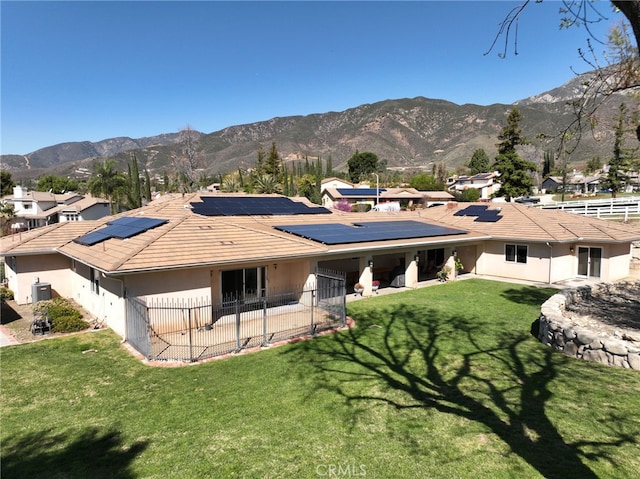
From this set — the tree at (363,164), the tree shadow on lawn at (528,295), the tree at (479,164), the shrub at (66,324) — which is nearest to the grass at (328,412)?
the shrub at (66,324)

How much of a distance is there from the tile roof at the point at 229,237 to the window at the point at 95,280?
0.96 metres

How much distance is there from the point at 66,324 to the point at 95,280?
2.33 meters

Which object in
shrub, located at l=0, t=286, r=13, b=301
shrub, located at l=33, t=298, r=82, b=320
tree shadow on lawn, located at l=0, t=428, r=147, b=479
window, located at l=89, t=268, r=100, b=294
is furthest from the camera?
shrub, located at l=0, t=286, r=13, b=301

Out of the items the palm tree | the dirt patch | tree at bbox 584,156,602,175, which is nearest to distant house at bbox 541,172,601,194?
tree at bbox 584,156,602,175

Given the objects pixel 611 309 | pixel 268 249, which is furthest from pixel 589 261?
pixel 268 249

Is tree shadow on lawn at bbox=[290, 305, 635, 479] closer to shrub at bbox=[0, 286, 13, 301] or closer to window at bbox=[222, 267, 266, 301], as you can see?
window at bbox=[222, 267, 266, 301]

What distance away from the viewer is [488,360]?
11.5 meters

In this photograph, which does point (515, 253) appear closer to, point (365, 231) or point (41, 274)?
point (365, 231)

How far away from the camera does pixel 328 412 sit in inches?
331

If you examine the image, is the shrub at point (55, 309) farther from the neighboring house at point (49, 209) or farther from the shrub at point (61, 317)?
the neighboring house at point (49, 209)

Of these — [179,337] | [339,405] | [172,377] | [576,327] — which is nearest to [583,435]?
[339,405]

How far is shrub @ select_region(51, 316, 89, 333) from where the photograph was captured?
47.8 feet

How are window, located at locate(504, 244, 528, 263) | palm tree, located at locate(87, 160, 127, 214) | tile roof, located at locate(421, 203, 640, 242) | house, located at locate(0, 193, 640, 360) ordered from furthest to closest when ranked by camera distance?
palm tree, located at locate(87, 160, 127, 214) < window, located at locate(504, 244, 528, 263) < tile roof, located at locate(421, 203, 640, 242) < house, located at locate(0, 193, 640, 360)

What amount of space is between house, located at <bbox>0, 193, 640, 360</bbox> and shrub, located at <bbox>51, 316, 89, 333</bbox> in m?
0.97
